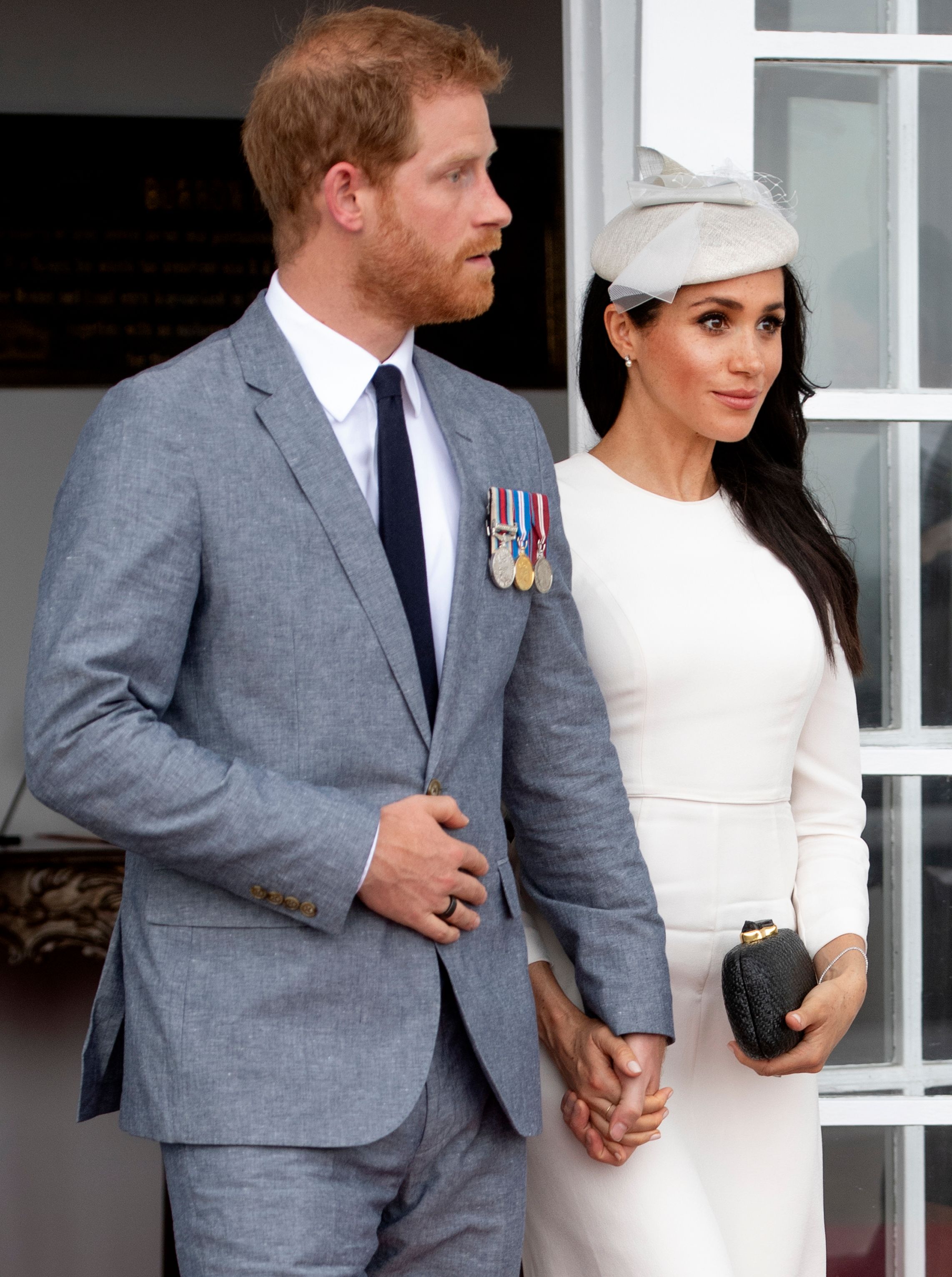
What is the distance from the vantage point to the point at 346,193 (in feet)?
4.31

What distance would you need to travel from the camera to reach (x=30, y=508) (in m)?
4.60

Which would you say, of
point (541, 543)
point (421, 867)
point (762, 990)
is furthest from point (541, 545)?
point (762, 990)

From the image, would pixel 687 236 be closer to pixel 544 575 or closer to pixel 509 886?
pixel 544 575

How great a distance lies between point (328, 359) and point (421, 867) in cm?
46

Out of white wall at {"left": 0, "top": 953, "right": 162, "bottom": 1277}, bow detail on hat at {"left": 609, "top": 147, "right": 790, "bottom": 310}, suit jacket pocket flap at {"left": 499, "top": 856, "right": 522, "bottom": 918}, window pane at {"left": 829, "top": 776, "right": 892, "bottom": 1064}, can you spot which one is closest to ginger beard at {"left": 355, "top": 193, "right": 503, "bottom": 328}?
bow detail on hat at {"left": 609, "top": 147, "right": 790, "bottom": 310}

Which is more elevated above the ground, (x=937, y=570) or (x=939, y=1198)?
(x=937, y=570)

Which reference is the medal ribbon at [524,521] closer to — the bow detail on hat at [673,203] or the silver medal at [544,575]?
the silver medal at [544,575]

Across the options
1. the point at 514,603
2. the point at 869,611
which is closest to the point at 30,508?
the point at 869,611

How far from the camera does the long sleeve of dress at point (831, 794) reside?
5.65ft

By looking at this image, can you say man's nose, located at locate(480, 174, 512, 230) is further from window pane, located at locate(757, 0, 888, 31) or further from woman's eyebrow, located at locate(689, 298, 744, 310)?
window pane, located at locate(757, 0, 888, 31)

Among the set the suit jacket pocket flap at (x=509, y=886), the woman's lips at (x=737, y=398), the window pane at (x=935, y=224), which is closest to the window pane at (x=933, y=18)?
the window pane at (x=935, y=224)

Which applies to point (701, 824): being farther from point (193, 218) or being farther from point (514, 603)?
point (193, 218)

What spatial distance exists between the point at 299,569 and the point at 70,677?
0.68 feet

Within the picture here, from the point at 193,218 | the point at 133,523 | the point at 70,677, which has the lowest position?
the point at 70,677
